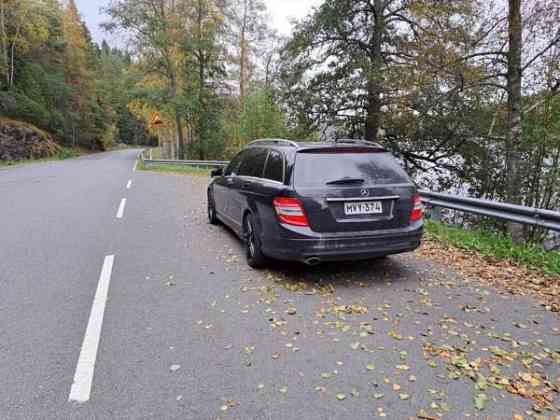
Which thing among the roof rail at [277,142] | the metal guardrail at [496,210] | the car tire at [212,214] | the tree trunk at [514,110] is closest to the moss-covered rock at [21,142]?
the car tire at [212,214]

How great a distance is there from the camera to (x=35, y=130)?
37000 millimetres

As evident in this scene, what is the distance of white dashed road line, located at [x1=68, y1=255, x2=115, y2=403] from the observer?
2.71m

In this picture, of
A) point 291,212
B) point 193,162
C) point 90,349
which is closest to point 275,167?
point 291,212

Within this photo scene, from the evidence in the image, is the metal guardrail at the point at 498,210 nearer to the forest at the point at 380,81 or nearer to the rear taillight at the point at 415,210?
the rear taillight at the point at 415,210

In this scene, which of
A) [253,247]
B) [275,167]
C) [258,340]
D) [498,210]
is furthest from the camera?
[498,210]

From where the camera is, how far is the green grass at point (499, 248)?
17.8ft

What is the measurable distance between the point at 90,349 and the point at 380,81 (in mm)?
12850

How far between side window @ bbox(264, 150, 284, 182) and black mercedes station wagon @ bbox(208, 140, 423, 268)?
0.6 inches

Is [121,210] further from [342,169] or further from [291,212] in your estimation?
[342,169]

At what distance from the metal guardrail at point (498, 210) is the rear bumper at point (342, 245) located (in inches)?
79.0

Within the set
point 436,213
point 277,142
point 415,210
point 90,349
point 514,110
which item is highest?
point 514,110

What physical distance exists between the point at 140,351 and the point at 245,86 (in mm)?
28935

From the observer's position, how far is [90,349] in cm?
325

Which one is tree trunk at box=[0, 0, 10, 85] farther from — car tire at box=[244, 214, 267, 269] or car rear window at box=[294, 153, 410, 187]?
car rear window at box=[294, 153, 410, 187]
